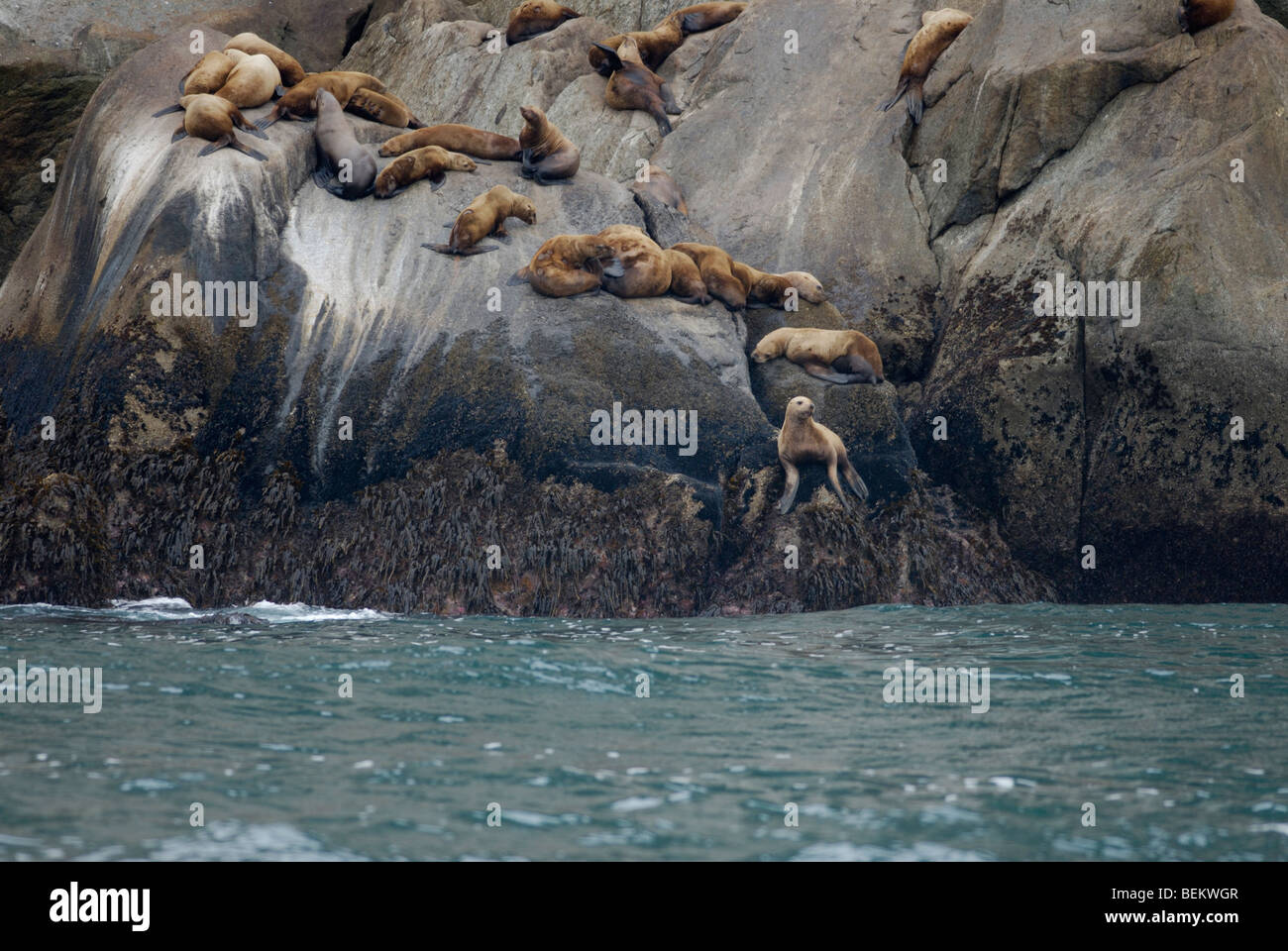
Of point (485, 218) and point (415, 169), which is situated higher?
point (415, 169)

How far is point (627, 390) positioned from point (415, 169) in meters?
3.10

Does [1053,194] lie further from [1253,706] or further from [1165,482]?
[1253,706]

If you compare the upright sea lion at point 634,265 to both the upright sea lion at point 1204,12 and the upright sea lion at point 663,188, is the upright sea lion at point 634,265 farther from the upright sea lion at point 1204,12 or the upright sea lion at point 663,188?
the upright sea lion at point 1204,12

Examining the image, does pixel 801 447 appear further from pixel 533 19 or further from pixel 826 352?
pixel 533 19

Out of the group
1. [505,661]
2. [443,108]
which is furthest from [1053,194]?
[443,108]

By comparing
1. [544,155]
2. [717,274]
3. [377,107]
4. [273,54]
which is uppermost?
[273,54]

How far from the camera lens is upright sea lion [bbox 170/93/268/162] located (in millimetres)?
10125

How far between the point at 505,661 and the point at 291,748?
1.81 meters

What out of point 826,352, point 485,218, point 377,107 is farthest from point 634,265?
point 377,107

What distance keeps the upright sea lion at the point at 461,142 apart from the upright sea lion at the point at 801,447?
4179 mm

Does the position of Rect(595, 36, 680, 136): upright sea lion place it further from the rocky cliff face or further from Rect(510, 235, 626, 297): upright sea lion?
Rect(510, 235, 626, 297): upright sea lion

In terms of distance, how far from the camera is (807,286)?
1138 cm

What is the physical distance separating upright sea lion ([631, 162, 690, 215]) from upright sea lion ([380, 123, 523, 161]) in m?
1.47
